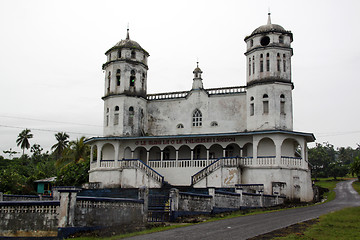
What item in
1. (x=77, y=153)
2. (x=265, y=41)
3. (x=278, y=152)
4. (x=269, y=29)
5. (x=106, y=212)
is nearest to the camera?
(x=106, y=212)

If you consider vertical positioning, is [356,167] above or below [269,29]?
below

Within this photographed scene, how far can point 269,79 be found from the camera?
31719 mm

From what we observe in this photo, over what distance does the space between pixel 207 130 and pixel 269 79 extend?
7.01m

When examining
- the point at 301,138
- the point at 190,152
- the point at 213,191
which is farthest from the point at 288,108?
the point at 213,191

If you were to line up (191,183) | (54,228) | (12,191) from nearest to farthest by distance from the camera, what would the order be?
1. (54,228)
2. (191,183)
3. (12,191)

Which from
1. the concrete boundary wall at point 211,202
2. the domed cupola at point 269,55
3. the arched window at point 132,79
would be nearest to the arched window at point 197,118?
the domed cupola at point 269,55

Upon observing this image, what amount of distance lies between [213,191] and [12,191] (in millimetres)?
26240

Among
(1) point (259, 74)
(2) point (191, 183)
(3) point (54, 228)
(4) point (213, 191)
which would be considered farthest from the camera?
(1) point (259, 74)

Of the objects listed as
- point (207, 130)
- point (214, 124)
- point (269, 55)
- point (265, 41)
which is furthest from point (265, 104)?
point (207, 130)

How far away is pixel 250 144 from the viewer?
107 feet

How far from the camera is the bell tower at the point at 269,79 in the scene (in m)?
31.2

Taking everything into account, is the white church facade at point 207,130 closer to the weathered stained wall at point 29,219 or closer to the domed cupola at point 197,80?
the domed cupola at point 197,80

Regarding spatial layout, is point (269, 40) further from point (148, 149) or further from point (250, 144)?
point (148, 149)

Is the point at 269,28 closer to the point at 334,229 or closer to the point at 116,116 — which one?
the point at 116,116
